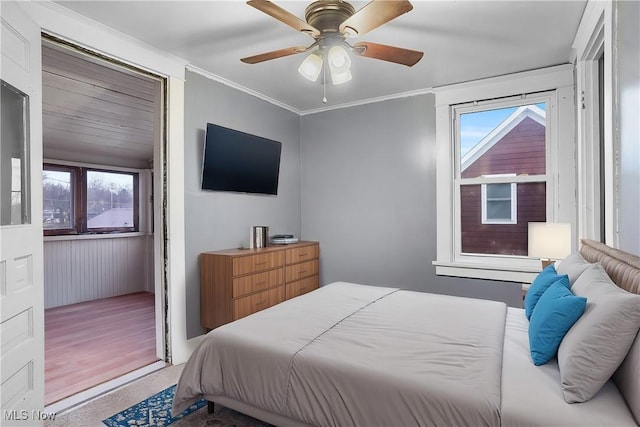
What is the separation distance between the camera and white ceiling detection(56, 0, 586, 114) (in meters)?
2.29

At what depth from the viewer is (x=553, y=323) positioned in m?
1.53

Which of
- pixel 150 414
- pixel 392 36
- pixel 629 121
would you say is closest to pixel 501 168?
pixel 392 36

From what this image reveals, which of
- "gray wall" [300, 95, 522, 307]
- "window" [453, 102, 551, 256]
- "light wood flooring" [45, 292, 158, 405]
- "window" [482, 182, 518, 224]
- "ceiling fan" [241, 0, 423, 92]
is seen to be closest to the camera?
"ceiling fan" [241, 0, 423, 92]

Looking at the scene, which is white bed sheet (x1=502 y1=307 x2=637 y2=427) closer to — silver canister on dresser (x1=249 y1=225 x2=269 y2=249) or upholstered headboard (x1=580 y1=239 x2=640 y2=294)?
upholstered headboard (x1=580 y1=239 x2=640 y2=294)

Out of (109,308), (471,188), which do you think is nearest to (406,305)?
(471,188)

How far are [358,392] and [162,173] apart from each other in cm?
234

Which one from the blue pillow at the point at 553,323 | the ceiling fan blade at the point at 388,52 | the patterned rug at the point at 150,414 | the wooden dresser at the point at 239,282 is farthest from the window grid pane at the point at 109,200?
the blue pillow at the point at 553,323

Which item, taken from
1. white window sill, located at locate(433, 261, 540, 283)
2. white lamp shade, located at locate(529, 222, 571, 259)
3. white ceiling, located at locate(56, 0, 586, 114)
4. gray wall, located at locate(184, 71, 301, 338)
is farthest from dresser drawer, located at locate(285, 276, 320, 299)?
white lamp shade, located at locate(529, 222, 571, 259)

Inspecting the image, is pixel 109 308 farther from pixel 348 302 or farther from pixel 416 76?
pixel 416 76

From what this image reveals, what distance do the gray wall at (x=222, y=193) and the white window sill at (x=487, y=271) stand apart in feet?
6.00

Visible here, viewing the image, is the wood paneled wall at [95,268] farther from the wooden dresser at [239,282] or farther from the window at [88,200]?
the wooden dresser at [239,282]

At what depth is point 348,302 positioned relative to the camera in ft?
8.38

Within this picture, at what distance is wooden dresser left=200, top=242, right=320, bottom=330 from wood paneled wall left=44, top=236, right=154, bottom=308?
2.56 m

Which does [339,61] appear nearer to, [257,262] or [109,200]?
[257,262]
